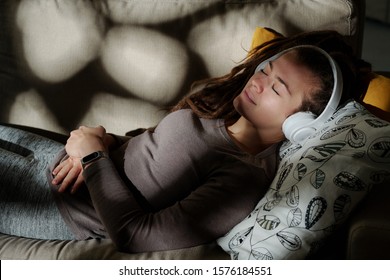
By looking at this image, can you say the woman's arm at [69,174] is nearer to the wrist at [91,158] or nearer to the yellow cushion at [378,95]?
the wrist at [91,158]

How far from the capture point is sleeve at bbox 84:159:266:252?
1.03 m

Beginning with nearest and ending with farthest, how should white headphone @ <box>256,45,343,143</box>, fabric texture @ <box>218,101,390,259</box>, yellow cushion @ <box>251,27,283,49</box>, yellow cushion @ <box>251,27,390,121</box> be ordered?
fabric texture @ <box>218,101,390,259</box> < white headphone @ <box>256,45,343,143</box> < yellow cushion @ <box>251,27,390,121</box> < yellow cushion @ <box>251,27,283,49</box>

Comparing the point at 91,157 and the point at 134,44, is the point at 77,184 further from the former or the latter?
the point at 134,44

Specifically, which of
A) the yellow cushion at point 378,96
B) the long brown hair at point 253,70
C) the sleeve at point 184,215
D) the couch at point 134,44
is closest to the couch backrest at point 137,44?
the couch at point 134,44

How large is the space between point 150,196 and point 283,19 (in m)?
0.61

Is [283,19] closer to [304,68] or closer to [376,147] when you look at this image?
[304,68]

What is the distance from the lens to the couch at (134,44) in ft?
4.72

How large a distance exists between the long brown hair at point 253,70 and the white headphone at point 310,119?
0.03 metres

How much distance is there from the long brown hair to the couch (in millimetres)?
110

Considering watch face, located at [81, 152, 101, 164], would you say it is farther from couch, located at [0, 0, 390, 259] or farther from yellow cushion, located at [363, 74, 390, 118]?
yellow cushion, located at [363, 74, 390, 118]

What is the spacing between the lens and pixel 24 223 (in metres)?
1.18

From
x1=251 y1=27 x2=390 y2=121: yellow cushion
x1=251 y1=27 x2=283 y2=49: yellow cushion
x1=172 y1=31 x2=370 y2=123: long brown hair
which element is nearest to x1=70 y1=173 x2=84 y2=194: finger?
x1=172 y1=31 x2=370 y2=123: long brown hair

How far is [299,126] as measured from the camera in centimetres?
111

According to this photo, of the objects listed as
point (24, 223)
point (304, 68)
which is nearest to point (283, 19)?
point (304, 68)
